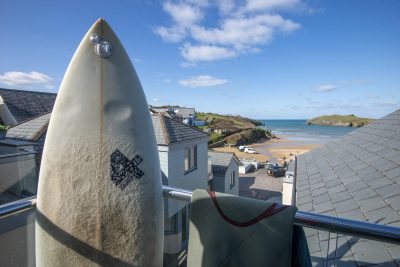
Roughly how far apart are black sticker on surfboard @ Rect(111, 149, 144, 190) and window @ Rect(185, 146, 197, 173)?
895 centimetres

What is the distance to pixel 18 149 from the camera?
181 inches

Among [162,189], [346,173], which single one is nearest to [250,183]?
[346,173]

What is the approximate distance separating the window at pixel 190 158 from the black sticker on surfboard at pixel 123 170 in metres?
8.95

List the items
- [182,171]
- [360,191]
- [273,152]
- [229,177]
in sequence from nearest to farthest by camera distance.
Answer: [360,191], [182,171], [229,177], [273,152]

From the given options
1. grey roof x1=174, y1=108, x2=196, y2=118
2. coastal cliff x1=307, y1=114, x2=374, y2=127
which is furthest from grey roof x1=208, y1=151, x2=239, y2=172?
coastal cliff x1=307, y1=114, x2=374, y2=127

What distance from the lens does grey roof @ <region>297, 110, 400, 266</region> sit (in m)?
2.17

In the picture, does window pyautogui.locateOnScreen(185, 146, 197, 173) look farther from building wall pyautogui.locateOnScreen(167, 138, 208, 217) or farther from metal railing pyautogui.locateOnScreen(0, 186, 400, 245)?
metal railing pyautogui.locateOnScreen(0, 186, 400, 245)

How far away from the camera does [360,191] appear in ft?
13.5

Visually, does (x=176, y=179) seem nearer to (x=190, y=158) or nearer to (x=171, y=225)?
(x=190, y=158)

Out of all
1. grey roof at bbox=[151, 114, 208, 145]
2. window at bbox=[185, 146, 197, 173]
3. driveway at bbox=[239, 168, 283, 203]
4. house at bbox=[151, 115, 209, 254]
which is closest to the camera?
house at bbox=[151, 115, 209, 254]

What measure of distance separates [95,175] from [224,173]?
1377 centimetres

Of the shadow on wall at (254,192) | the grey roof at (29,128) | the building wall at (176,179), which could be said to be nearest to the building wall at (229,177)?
the shadow on wall at (254,192)

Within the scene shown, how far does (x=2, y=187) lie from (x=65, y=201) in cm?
304

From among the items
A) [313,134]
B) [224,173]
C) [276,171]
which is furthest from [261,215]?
[313,134]
